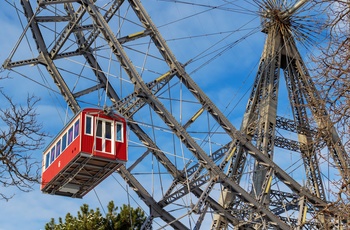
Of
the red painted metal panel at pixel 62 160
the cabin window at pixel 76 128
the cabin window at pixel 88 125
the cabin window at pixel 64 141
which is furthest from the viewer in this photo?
the cabin window at pixel 64 141

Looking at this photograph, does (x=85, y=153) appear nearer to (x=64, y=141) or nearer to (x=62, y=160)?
(x=62, y=160)

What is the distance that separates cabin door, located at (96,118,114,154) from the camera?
25188 mm

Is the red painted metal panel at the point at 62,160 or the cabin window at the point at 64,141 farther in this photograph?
the cabin window at the point at 64,141

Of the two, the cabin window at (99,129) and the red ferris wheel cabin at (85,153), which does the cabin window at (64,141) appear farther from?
the cabin window at (99,129)

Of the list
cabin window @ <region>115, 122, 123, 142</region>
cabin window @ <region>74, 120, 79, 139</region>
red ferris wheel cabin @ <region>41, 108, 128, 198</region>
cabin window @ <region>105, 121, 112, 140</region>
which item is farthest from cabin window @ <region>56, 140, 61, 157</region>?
cabin window @ <region>115, 122, 123, 142</region>

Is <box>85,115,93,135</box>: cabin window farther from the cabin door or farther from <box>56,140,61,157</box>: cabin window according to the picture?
<box>56,140,61,157</box>: cabin window

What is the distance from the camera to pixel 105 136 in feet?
84.3

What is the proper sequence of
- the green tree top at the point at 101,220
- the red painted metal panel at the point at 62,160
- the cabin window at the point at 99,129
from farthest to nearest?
the green tree top at the point at 101,220
the cabin window at the point at 99,129
the red painted metal panel at the point at 62,160

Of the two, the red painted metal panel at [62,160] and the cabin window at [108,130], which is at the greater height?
the cabin window at [108,130]

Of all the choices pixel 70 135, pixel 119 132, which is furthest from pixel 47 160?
pixel 119 132

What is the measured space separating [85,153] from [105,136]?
138 cm

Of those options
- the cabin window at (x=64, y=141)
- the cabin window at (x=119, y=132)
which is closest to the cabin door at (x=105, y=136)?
the cabin window at (x=119, y=132)

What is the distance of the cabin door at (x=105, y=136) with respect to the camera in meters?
25.2

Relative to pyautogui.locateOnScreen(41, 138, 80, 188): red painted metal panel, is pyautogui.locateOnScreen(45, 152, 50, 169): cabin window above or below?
above
